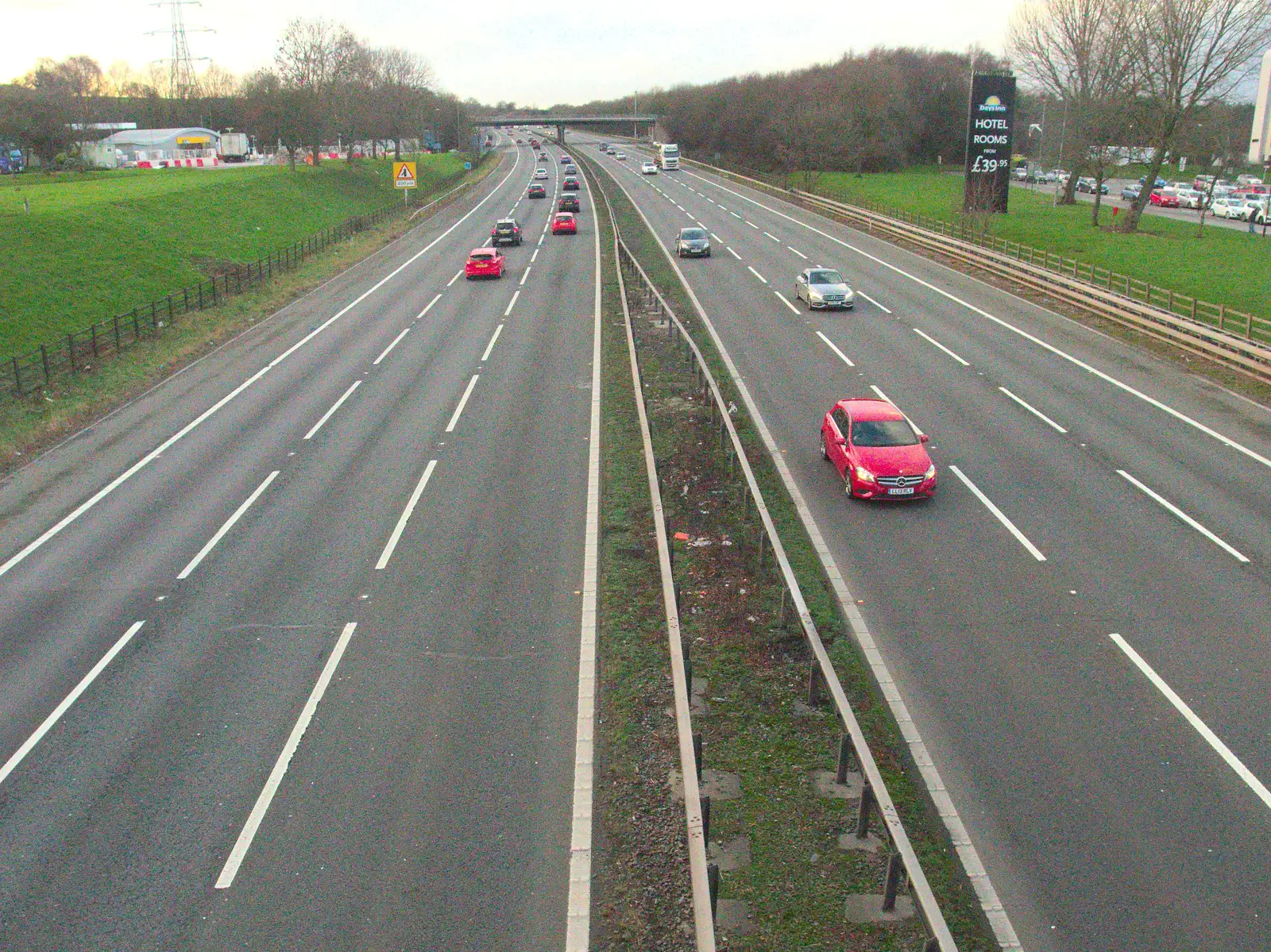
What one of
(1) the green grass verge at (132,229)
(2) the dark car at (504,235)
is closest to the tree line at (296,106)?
(1) the green grass verge at (132,229)

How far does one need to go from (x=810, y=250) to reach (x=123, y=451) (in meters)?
36.4

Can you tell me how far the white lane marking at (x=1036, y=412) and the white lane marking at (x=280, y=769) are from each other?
1633 cm

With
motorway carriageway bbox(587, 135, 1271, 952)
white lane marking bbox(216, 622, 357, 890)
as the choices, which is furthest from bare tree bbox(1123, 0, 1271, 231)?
white lane marking bbox(216, 622, 357, 890)

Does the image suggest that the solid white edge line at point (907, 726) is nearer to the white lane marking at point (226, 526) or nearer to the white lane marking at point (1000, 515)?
the white lane marking at point (1000, 515)

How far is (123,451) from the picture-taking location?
2228 centimetres

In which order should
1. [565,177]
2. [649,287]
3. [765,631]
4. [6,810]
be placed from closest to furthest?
[6,810], [765,631], [649,287], [565,177]

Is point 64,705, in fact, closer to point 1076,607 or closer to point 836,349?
point 1076,607

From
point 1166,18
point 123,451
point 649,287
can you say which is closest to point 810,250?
point 649,287

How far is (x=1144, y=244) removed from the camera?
53.0m

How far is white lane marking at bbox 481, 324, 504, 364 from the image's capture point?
3020 cm

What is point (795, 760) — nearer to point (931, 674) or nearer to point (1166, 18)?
point (931, 674)

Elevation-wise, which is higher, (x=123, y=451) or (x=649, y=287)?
(x=649, y=287)

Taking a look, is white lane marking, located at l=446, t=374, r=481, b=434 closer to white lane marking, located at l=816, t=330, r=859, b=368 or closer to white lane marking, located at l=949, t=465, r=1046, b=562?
white lane marking, located at l=816, t=330, r=859, b=368

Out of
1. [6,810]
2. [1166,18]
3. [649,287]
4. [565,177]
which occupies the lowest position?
[6,810]
